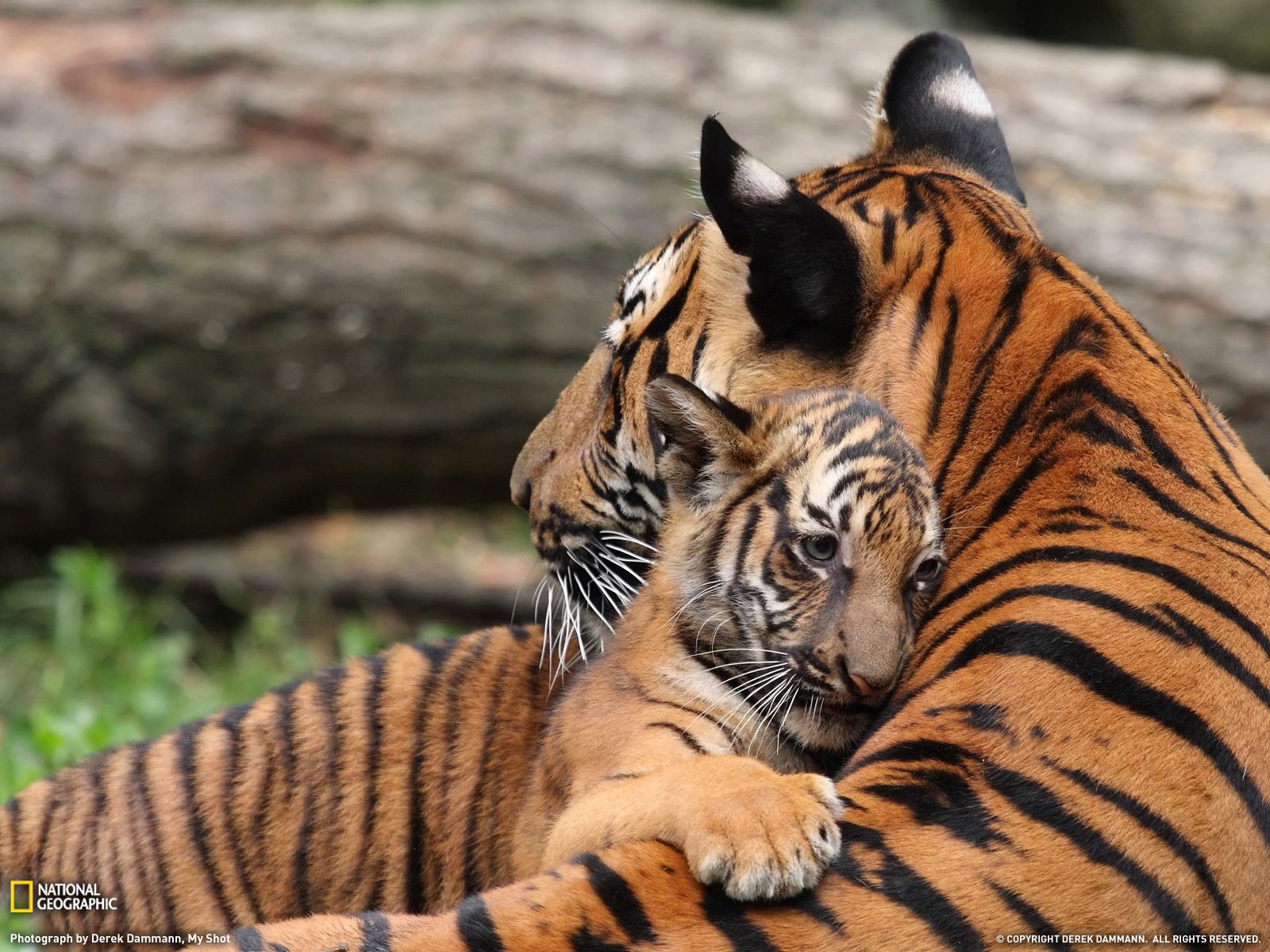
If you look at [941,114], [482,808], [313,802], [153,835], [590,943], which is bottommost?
[153,835]

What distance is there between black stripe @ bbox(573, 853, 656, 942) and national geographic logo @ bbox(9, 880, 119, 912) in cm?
154

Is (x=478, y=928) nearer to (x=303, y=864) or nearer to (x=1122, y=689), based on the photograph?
(x=1122, y=689)

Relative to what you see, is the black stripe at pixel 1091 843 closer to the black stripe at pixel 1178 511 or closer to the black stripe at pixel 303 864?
the black stripe at pixel 1178 511

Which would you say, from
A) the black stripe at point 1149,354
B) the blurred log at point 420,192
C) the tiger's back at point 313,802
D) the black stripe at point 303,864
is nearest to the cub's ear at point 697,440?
the black stripe at point 1149,354

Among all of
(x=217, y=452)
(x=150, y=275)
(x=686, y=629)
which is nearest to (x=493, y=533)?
(x=217, y=452)

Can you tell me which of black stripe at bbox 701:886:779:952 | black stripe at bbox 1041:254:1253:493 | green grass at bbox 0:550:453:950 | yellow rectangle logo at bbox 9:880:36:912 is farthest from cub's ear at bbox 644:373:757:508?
green grass at bbox 0:550:453:950

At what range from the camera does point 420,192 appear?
4.74 m

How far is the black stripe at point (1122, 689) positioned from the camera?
166 cm

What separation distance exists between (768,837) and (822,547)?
524 mm

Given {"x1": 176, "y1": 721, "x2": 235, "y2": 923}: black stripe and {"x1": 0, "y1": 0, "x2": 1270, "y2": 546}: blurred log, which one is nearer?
{"x1": 176, "y1": 721, "x2": 235, "y2": 923}: black stripe

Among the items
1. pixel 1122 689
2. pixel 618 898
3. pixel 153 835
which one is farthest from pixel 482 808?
pixel 1122 689

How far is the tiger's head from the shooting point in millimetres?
2129

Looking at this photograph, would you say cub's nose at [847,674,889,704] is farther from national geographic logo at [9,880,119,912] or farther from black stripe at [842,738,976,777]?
national geographic logo at [9,880,119,912]

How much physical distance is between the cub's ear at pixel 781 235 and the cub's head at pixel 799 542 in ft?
0.45
